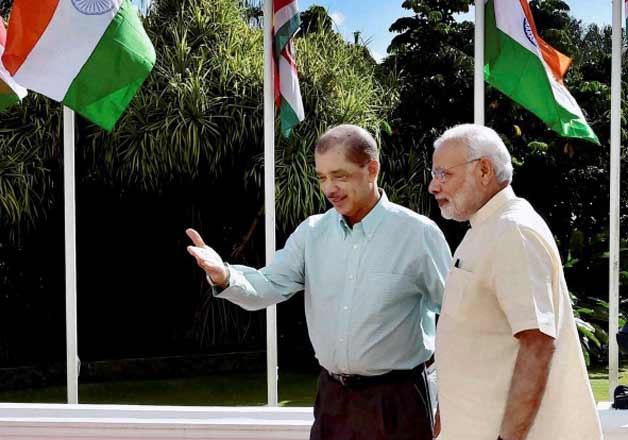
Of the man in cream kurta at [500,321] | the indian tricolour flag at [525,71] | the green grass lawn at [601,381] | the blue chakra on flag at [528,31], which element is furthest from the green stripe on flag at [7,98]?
the green grass lawn at [601,381]

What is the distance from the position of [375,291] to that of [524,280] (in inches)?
24.6

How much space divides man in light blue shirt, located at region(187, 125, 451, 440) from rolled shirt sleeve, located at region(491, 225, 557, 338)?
19.8 inches

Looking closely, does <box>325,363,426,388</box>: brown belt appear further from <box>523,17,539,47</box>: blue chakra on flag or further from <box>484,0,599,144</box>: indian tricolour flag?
<box>523,17,539,47</box>: blue chakra on flag

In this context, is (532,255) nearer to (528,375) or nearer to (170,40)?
(528,375)

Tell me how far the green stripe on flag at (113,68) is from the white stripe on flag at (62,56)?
1.1 inches

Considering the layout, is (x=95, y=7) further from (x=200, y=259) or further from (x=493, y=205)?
(x=493, y=205)

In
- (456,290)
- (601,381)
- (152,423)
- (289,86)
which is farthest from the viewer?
(601,381)

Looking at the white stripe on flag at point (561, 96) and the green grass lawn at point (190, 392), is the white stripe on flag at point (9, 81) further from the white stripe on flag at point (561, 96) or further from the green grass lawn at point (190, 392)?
the green grass lawn at point (190, 392)

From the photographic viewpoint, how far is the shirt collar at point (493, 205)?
86.3 inches

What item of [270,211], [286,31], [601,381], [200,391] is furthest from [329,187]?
[601,381]

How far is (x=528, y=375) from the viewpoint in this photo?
80.4 inches

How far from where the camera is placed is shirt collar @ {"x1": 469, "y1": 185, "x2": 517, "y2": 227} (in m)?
2.19

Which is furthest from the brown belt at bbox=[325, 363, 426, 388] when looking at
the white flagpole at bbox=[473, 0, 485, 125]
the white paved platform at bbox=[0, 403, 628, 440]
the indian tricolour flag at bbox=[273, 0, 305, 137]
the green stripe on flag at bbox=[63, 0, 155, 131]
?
the indian tricolour flag at bbox=[273, 0, 305, 137]

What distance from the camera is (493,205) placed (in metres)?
2.20
